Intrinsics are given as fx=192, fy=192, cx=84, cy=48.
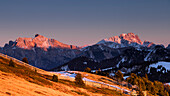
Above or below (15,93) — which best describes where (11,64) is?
above

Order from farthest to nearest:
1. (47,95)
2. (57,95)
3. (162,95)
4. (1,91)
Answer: (162,95) → (57,95) → (47,95) → (1,91)

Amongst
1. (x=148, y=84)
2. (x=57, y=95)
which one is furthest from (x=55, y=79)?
(x=148, y=84)

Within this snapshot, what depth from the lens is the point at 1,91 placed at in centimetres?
2555

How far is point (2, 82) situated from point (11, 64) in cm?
2614

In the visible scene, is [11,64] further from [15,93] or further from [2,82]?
[15,93]

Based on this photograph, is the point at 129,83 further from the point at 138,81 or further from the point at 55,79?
the point at 55,79

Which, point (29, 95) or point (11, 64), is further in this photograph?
point (11, 64)

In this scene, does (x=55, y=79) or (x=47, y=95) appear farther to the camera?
(x=55, y=79)

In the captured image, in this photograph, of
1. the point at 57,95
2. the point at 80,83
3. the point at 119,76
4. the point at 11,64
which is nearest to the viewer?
the point at 57,95

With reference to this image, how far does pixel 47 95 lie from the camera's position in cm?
3297

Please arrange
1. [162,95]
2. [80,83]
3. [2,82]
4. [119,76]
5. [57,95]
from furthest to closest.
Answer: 1. [162,95]
2. [119,76]
3. [80,83]
4. [57,95]
5. [2,82]

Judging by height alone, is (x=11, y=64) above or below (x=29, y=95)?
above

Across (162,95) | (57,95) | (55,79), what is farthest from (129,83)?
(57,95)

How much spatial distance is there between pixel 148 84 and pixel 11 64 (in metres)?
112
